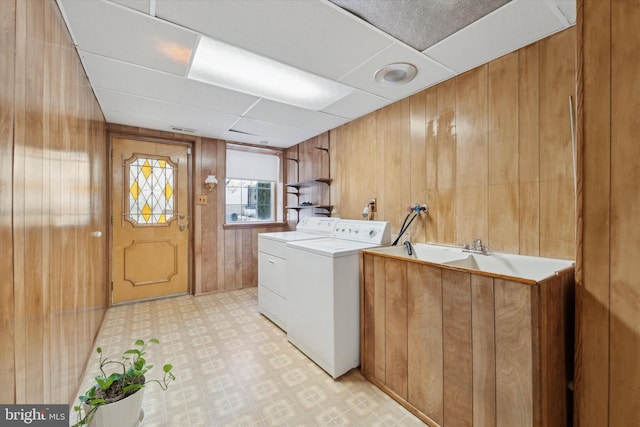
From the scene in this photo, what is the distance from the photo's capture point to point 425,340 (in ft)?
5.00

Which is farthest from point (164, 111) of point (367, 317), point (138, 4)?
point (367, 317)

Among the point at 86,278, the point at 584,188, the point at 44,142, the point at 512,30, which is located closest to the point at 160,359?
the point at 86,278

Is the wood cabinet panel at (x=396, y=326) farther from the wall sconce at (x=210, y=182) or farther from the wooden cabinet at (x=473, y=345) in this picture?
the wall sconce at (x=210, y=182)

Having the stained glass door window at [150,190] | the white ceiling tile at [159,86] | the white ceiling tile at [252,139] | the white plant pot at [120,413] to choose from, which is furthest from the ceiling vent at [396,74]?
the stained glass door window at [150,190]

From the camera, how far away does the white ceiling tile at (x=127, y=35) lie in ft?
4.50

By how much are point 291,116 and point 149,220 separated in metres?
2.27

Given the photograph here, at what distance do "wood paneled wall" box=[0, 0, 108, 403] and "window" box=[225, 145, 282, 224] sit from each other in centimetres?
212

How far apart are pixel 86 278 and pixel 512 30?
3.30 meters

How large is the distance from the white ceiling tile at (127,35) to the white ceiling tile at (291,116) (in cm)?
88

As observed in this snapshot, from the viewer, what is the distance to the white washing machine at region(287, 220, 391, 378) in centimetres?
190

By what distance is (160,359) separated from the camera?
2.12 metres

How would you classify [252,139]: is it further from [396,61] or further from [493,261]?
[493,261]

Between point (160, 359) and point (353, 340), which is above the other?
point (353, 340)

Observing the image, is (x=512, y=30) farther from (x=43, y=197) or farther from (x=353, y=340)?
(x=43, y=197)
